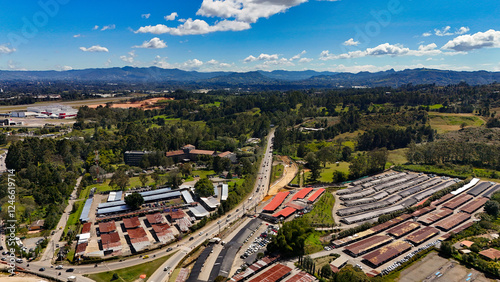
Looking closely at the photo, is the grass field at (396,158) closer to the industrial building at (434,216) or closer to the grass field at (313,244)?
the industrial building at (434,216)

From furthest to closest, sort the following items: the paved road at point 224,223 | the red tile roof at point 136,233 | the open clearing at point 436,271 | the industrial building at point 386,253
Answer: the red tile roof at point 136,233 → the industrial building at point 386,253 → the paved road at point 224,223 → the open clearing at point 436,271

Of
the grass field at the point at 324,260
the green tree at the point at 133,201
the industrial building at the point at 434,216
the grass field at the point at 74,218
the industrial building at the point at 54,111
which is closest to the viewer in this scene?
the grass field at the point at 324,260

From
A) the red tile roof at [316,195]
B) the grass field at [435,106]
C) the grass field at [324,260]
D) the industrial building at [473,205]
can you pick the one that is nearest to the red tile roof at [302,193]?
the red tile roof at [316,195]

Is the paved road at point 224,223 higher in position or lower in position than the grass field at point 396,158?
lower

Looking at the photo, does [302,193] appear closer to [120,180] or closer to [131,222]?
[131,222]

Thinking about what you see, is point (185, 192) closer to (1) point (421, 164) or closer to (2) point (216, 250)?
(2) point (216, 250)

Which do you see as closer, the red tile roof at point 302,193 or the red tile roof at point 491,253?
the red tile roof at point 491,253

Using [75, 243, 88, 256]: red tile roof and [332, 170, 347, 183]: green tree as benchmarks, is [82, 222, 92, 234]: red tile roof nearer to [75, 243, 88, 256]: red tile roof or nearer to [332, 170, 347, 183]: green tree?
[75, 243, 88, 256]: red tile roof
